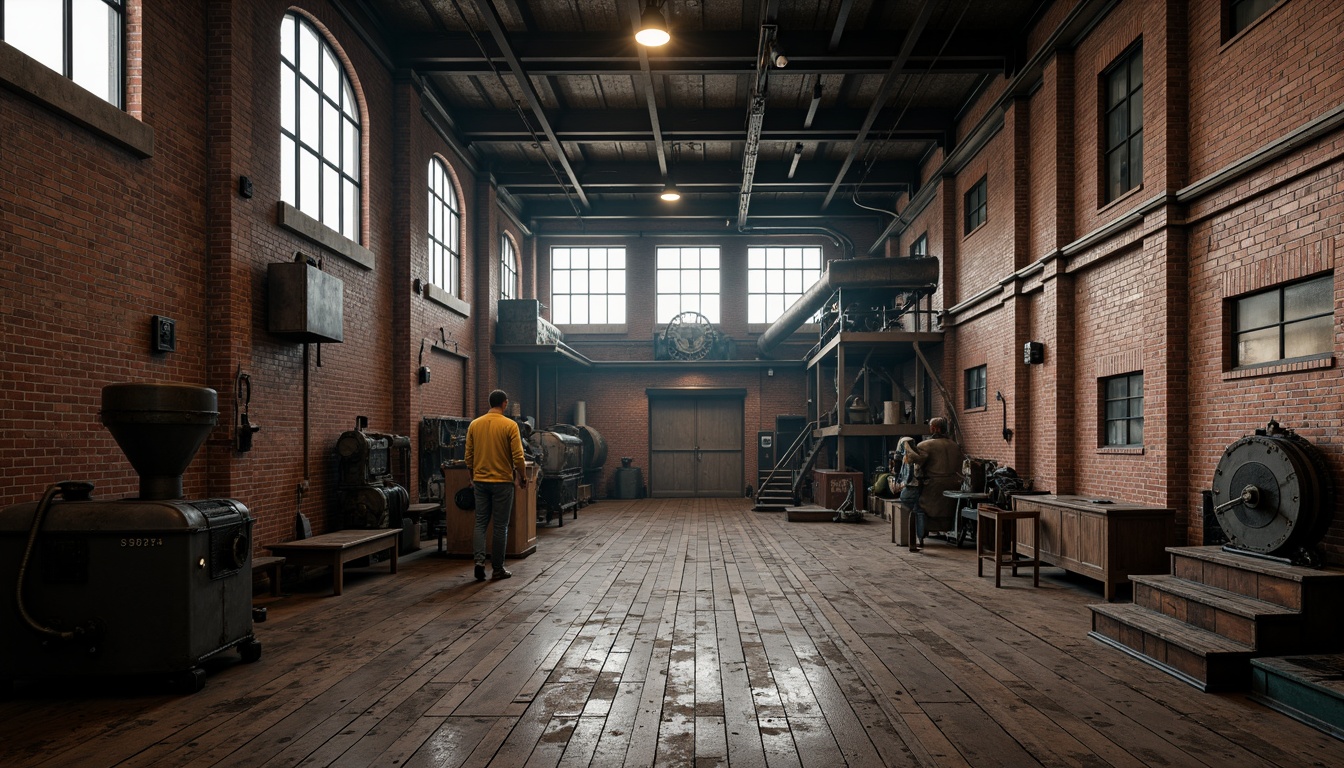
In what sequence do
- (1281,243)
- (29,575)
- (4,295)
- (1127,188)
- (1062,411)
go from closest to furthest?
(29,575) < (4,295) < (1281,243) < (1127,188) < (1062,411)

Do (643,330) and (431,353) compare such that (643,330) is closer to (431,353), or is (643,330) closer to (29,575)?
(431,353)

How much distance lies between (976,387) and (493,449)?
790 centimetres

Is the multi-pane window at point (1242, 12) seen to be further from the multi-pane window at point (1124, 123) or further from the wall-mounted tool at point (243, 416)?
the wall-mounted tool at point (243, 416)

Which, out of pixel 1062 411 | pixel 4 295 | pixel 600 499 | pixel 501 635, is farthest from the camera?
pixel 600 499

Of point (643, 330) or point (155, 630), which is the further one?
point (643, 330)

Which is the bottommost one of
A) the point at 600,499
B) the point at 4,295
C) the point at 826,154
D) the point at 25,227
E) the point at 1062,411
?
the point at 600,499

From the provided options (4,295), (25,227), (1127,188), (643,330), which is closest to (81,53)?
(25,227)

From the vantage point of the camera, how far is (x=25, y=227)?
183 inches

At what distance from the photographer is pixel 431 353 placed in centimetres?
1152

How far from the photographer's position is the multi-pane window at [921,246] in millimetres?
14704

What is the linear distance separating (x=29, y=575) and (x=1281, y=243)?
26.4 feet

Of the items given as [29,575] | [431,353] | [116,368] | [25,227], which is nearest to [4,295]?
[25,227]

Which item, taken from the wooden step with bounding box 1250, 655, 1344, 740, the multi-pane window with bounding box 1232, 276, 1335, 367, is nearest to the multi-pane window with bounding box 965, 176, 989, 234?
the multi-pane window with bounding box 1232, 276, 1335, 367

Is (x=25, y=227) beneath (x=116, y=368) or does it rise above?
above
